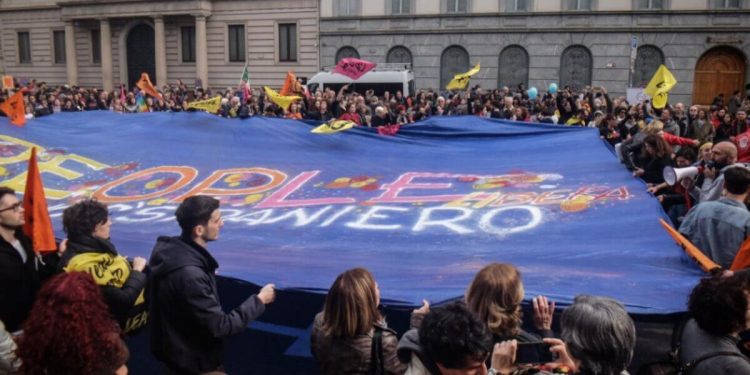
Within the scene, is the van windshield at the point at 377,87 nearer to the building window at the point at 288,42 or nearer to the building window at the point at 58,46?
the building window at the point at 288,42

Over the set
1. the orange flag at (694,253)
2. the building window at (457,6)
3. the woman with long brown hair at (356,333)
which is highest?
the building window at (457,6)

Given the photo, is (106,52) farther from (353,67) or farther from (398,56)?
(353,67)

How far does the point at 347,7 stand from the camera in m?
29.8

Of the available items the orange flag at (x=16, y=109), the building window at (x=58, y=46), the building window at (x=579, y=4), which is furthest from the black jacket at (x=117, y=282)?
A: the building window at (x=58, y=46)

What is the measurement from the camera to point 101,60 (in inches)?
1351

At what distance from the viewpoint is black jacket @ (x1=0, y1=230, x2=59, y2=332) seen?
Answer: 11.4 ft

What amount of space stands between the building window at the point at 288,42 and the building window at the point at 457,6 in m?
8.36

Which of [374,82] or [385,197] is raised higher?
[374,82]

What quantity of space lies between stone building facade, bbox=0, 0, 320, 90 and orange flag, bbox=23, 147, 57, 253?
2780 centimetres

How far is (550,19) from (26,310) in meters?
26.5

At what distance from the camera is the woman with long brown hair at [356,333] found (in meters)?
2.97

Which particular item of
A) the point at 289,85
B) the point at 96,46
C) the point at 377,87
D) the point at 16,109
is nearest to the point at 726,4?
the point at 377,87

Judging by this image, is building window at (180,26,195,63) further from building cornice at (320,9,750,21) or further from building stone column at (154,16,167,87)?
building cornice at (320,9,750,21)

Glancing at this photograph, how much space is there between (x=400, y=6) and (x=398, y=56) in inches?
94.0
